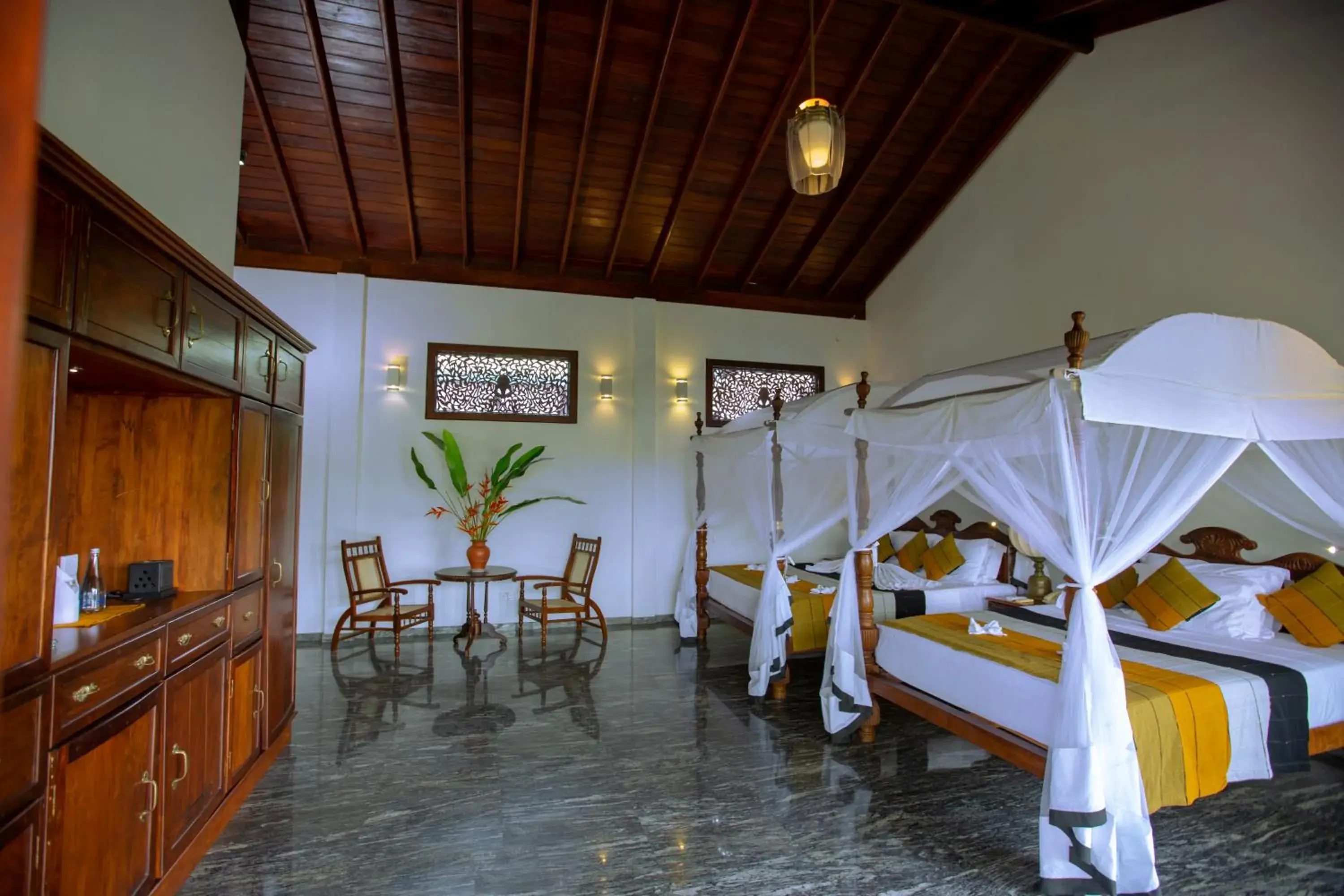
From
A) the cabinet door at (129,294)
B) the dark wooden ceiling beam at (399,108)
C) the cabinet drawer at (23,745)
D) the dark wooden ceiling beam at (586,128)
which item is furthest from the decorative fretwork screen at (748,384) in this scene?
the cabinet drawer at (23,745)

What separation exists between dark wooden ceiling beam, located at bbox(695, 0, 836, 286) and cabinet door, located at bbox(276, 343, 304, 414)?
3441mm

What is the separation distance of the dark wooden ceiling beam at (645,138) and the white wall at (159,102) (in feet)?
8.60

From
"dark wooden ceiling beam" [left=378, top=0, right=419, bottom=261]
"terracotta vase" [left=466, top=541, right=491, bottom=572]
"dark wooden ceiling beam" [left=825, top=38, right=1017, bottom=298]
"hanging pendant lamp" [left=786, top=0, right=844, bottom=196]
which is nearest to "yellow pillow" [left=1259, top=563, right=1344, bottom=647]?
"hanging pendant lamp" [left=786, top=0, right=844, bottom=196]

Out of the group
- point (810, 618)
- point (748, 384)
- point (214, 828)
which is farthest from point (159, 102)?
point (748, 384)

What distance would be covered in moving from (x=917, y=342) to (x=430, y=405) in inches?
194

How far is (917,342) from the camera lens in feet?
22.9

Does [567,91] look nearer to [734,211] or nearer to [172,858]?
[734,211]

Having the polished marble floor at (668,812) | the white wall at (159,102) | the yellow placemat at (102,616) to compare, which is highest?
the white wall at (159,102)

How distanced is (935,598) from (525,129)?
4.75 meters

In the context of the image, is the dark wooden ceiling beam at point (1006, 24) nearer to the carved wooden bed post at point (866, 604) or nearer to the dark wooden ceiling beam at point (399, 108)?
the carved wooden bed post at point (866, 604)

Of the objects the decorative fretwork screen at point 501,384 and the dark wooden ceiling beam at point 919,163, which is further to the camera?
the decorative fretwork screen at point 501,384

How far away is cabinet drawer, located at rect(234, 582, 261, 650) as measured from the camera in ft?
9.61

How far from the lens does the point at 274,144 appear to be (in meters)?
5.15

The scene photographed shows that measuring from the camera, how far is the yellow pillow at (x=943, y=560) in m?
5.57
